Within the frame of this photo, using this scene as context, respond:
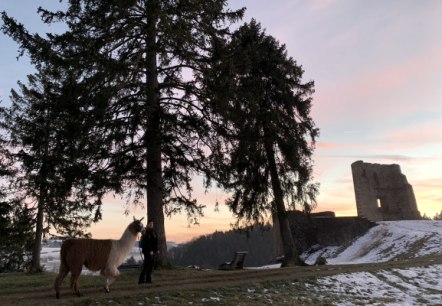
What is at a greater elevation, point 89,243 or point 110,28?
point 110,28

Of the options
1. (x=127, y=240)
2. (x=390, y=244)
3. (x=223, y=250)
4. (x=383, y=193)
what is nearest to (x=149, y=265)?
(x=127, y=240)

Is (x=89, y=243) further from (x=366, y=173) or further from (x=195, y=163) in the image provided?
(x=366, y=173)

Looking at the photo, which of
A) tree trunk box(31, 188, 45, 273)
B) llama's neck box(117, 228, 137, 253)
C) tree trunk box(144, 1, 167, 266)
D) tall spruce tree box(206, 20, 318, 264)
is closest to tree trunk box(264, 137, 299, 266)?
tall spruce tree box(206, 20, 318, 264)

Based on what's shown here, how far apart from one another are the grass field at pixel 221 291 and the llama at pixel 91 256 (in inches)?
19.3

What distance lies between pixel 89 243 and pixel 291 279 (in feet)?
21.5

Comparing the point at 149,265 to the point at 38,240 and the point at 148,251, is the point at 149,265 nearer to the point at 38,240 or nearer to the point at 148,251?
the point at 148,251

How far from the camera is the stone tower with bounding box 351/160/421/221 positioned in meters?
42.5

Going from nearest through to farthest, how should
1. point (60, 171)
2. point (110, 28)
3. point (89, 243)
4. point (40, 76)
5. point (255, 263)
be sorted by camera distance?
point (89, 243)
point (60, 171)
point (110, 28)
point (40, 76)
point (255, 263)

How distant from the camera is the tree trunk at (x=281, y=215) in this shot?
20.8 meters

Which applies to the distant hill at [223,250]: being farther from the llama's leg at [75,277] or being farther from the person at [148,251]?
the llama's leg at [75,277]

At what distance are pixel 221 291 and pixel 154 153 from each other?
667 centimetres

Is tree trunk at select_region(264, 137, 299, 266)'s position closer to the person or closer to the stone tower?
the person

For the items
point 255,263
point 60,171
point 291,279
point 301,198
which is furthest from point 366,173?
point 255,263

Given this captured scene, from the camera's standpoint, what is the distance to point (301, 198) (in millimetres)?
21812
